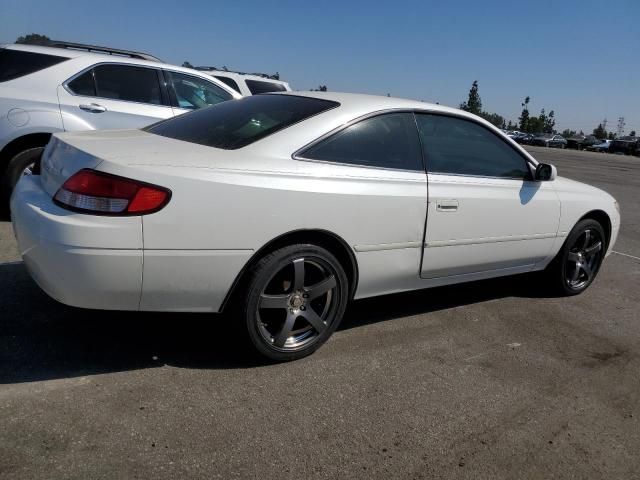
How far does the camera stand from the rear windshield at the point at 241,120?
3145 mm

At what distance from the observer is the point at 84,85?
18.5ft

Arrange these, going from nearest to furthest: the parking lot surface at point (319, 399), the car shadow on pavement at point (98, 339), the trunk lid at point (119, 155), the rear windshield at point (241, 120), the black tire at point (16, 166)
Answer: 1. the parking lot surface at point (319, 399)
2. the trunk lid at point (119, 155)
3. the car shadow on pavement at point (98, 339)
4. the rear windshield at point (241, 120)
5. the black tire at point (16, 166)

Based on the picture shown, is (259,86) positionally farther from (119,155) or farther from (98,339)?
(119,155)

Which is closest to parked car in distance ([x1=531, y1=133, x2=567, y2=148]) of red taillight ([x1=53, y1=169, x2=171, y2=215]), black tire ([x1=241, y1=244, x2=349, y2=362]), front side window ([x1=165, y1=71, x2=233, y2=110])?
front side window ([x1=165, y1=71, x2=233, y2=110])

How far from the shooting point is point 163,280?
2672mm

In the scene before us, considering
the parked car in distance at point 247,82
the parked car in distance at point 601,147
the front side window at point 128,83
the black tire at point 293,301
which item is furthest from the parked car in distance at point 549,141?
the black tire at point 293,301

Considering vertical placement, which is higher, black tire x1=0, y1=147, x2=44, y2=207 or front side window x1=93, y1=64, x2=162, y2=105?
front side window x1=93, y1=64, x2=162, y2=105

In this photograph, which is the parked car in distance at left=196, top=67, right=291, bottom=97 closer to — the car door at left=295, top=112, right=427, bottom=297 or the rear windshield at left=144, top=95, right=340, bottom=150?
the rear windshield at left=144, top=95, right=340, bottom=150

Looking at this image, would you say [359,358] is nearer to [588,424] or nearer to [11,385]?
[588,424]

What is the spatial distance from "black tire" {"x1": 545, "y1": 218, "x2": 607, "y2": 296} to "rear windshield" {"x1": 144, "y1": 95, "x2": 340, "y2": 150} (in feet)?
8.05

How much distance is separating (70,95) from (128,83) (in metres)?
→ 0.71

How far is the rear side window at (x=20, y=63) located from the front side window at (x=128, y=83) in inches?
18.2

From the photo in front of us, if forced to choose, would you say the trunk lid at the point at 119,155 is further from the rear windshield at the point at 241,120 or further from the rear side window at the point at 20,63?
the rear side window at the point at 20,63

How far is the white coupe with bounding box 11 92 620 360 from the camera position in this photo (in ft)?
8.43
